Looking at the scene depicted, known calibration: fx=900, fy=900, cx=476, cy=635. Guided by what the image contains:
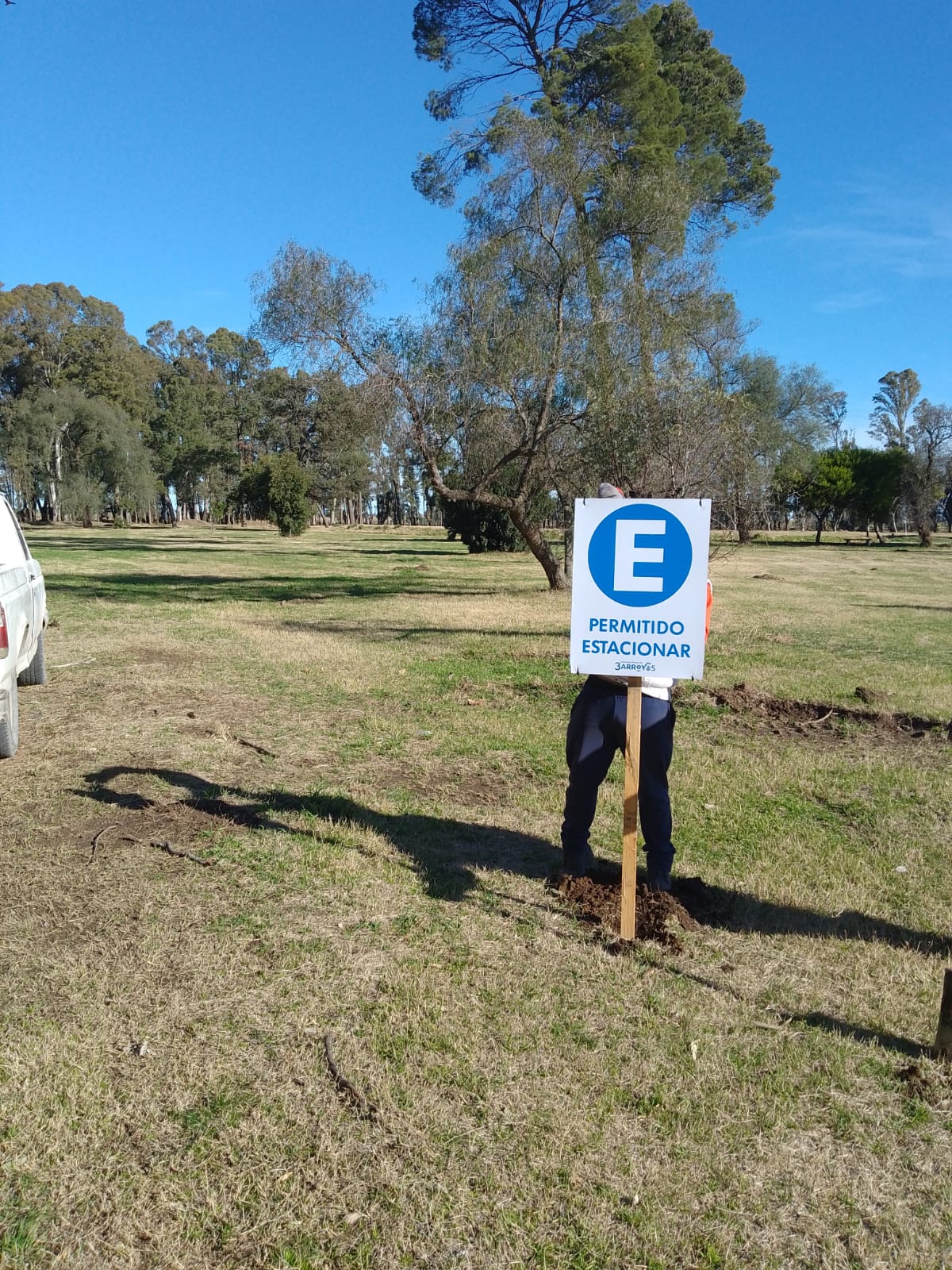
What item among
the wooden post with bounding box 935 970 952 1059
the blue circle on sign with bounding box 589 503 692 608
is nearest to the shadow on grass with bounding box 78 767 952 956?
the wooden post with bounding box 935 970 952 1059

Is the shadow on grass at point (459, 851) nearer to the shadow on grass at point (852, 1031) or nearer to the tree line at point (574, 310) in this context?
the shadow on grass at point (852, 1031)

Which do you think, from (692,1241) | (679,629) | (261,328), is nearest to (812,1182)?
(692,1241)

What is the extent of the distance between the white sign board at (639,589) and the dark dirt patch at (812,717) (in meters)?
4.63

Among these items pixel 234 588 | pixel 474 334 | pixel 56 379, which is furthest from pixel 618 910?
pixel 56 379

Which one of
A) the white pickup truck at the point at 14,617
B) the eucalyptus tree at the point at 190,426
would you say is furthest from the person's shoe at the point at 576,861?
the eucalyptus tree at the point at 190,426

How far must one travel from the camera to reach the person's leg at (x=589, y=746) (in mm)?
4254

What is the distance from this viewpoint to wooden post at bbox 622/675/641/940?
3.84 metres

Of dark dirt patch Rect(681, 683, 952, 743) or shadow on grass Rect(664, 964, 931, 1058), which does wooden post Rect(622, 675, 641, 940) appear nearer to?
shadow on grass Rect(664, 964, 931, 1058)

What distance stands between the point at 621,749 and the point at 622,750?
8 centimetres

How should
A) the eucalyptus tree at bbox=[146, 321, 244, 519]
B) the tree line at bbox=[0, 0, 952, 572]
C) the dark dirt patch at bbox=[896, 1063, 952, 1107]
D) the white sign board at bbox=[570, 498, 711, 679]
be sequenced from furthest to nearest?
the eucalyptus tree at bbox=[146, 321, 244, 519], the tree line at bbox=[0, 0, 952, 572], the white sign board at bbox=[570, 498, 711, 679], the dark dirt patch at bbox=[896, 1063, 952, 1107]

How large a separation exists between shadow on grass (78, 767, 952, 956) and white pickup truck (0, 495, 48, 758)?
29.1 inches

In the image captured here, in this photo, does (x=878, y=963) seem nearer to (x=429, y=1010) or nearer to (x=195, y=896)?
(x=429, y=1010)

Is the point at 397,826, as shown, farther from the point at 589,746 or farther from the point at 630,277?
the point at 630,277

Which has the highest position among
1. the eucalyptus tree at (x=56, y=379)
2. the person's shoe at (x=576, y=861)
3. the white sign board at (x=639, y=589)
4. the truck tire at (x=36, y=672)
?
the eucalyptus tree at (x=56, y=379)
